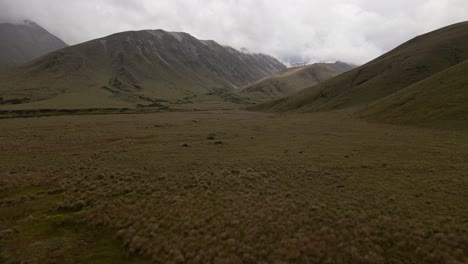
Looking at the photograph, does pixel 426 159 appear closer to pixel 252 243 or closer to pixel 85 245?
pixel 252 243

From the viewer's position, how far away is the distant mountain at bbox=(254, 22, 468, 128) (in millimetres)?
68438

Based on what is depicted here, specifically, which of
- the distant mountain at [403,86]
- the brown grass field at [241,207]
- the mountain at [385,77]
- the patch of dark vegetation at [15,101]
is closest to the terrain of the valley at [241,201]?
the brown grass field at [241,207]

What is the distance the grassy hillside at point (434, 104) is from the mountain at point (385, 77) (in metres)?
25.6

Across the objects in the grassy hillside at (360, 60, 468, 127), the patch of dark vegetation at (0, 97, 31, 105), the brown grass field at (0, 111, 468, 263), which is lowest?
the brown grass field at (0, 111, 468, 263)

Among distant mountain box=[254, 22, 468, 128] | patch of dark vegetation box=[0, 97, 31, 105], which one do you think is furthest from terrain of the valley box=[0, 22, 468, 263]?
patch of dark vegetation box=[0, 97, 31, 105]

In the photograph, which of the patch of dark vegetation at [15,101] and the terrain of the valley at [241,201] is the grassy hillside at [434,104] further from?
the patch of dark vegetation at [15,101]

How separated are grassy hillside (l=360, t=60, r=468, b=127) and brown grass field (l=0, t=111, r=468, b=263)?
18.7 metres

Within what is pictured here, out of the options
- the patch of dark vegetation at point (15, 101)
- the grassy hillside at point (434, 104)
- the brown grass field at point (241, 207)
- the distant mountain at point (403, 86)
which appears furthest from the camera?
the patch of dark vegetation at point (15, 101)

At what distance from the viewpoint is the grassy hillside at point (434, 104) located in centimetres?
5562

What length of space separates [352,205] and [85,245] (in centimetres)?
1857

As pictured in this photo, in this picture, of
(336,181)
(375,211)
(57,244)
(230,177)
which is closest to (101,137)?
(230,177)

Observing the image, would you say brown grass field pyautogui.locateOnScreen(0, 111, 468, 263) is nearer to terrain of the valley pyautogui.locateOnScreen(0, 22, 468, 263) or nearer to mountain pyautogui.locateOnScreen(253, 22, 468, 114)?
terrain of the valley pyautogui.locateOnScreen(0, 22, 468, 263)

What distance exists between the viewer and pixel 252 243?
1582cm

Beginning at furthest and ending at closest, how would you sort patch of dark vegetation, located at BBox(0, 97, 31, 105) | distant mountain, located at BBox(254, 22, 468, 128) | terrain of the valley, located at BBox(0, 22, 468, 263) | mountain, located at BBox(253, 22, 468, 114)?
1. patch of dark vegetation, located at BBox(0, 97, 31, 105)
2. mountain, located at BBox(253, 22, 468, 114)
3. distant mountain, located at BBox(254, 22, 468, 128)
4. terrain of the valley, located at BBox(0, 22, 468, 263)
